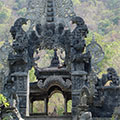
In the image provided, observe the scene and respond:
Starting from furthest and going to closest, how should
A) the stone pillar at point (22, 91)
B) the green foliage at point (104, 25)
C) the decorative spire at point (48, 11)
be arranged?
the green foliage at point (104, 25) < the decorative spire at point (48, 11) < the stone pillar at point (22, 91)

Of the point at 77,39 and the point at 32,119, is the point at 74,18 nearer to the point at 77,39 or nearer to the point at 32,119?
the point at 77,39

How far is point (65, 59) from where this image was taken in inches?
934

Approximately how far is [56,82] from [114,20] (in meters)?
56.6

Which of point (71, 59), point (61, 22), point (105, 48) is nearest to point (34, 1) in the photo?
point (61, 22)

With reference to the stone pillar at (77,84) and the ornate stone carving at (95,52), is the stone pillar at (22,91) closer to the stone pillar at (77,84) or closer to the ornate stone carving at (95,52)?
the stone pillar at (77,84)

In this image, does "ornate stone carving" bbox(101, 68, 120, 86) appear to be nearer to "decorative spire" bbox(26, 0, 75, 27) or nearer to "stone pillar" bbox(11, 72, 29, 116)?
"decorative spire" bbox(26, 0, 75, 27)

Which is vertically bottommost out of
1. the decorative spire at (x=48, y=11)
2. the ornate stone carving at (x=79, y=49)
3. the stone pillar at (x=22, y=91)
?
the stone pillar at (x=22, y=91)

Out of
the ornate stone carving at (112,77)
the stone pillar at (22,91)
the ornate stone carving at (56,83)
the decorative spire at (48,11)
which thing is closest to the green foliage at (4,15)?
the ornate stone carving at (56,83)

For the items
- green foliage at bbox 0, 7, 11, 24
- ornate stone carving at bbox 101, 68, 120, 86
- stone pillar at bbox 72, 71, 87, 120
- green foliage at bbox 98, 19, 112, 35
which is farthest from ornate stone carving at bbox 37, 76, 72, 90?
green foliage at bbox 0, 7, 11, 24

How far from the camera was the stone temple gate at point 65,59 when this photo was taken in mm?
22625

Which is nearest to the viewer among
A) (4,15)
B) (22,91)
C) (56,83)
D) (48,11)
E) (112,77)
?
(112,77)

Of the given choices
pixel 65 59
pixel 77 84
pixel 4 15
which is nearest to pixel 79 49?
pixel 65 59

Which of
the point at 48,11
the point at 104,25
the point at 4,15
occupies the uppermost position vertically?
the point at 4,15

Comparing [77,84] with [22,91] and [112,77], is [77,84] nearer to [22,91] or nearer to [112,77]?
[112,77]
